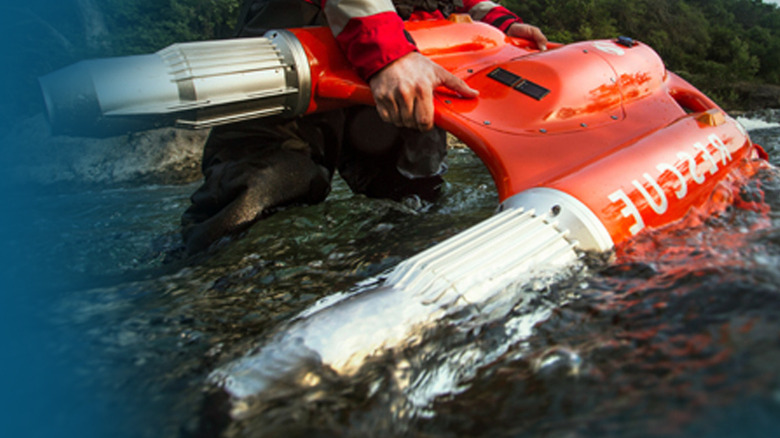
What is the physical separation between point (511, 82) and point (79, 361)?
4.88 feet

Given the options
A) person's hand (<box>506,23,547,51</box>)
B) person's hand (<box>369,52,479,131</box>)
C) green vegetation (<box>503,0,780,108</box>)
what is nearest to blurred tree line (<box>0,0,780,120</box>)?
green vegetation (<box>503,0,780,108</box>)

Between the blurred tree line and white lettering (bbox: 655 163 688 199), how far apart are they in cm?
352

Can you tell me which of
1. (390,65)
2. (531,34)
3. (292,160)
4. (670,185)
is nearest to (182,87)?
(292,160)

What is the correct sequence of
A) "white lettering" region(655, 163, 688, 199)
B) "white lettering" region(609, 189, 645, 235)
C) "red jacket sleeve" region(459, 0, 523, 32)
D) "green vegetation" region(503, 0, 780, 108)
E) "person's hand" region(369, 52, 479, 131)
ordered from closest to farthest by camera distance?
"white lettering" region(609, 189, 645, 235) < "white lettering" region(655, 163, 688, 199) < "person's hand" region(369, 52, 479, 131) < "red jacket sleeve" region(459, 0, 523, 32) < "green vegetation" region(503, 0, 780, 108)

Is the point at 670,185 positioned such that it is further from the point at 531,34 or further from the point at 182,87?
the point at 182,87

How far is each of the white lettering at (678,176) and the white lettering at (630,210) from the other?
186 mm

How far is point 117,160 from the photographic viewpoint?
3928mm

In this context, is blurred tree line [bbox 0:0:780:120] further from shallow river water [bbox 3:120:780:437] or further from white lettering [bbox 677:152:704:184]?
white lettering [bbox 677:152:704:184]

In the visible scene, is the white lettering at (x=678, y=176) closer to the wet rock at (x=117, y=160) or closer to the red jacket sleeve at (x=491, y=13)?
the red jacket sleeve at (x=491, y=13)

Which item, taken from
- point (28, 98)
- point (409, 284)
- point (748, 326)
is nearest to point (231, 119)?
point (409, 284)

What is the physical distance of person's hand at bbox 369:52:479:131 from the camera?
1581mm

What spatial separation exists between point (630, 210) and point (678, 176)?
26cm

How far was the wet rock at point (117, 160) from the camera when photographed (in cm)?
388

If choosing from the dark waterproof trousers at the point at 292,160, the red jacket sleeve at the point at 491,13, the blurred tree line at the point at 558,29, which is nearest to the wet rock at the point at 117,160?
the blurred tree line at the point at 558,29
